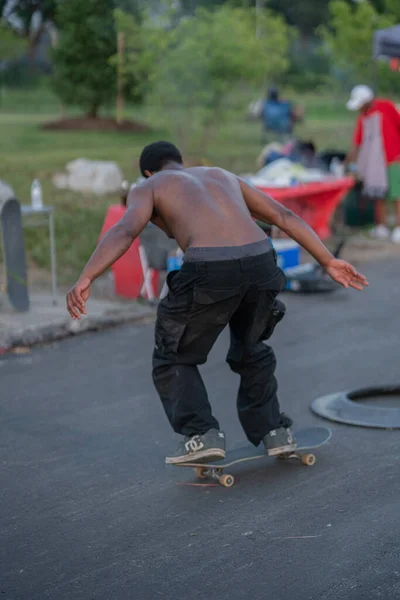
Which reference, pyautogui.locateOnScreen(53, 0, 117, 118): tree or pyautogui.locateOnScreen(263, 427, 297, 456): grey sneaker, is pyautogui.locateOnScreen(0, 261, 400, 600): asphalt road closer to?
pyautogui.locateOnScreen(263, 427, 297, 456): grey sneaker

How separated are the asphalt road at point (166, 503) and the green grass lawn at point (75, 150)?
13.6 ft

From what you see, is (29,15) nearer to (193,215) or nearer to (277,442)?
(193,215)

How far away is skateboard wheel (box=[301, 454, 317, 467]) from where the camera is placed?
17.9 feet

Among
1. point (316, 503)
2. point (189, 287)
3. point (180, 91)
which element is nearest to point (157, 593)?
point (316, 503)

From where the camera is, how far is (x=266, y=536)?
452cm

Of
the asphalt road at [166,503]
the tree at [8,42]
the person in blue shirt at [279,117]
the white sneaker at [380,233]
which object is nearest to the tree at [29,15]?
the tree at [8,42]

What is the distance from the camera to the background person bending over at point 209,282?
495 centimetres

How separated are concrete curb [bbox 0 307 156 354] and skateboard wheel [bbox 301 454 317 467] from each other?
3585 mm

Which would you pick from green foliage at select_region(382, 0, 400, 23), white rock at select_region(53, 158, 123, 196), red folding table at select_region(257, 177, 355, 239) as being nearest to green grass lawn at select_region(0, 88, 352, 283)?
white rock at select_region(53, 158, 123, 196)

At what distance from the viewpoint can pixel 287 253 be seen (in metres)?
11.2

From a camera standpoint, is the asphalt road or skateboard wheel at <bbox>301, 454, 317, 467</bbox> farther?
skateboard wheel at <bbox>301, 454, 317, 467</bbox>

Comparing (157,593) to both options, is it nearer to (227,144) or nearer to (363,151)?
(363,151)

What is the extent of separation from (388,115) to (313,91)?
2596 centimetres

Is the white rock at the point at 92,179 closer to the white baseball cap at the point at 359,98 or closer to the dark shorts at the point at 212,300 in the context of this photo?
the white baseball cap at the point at 359,98
